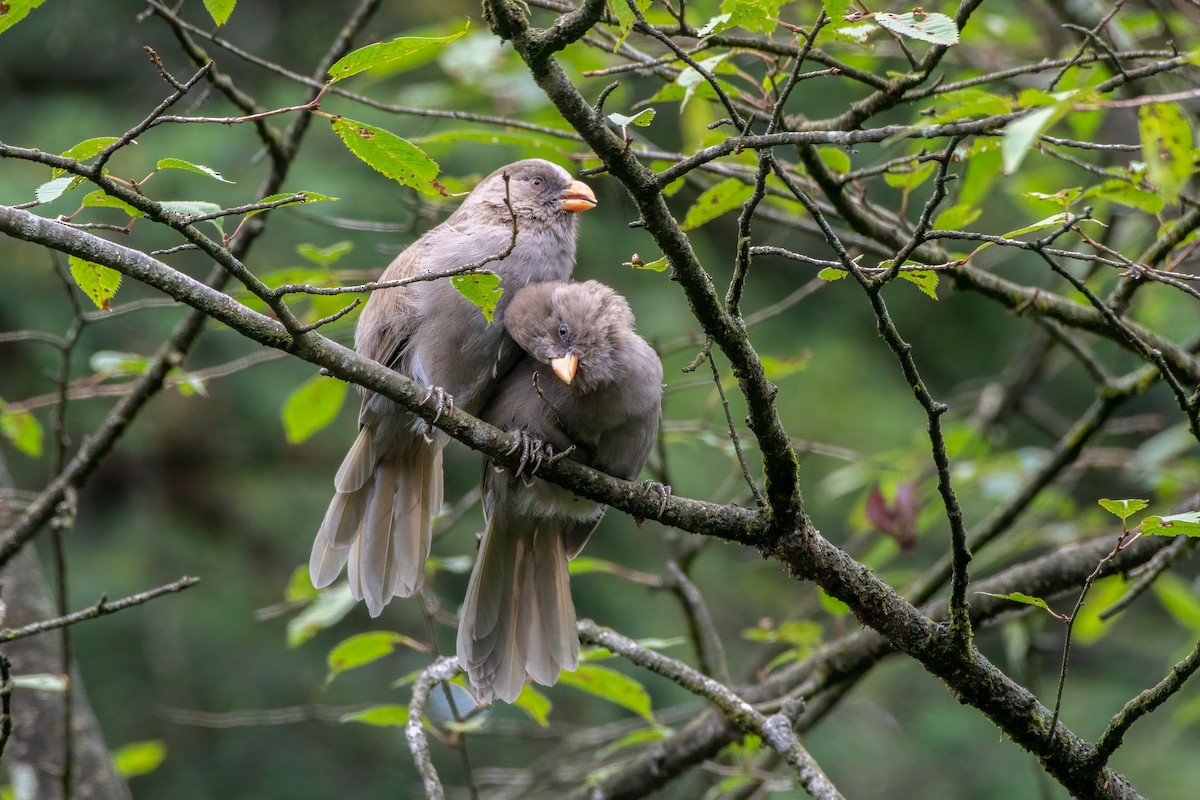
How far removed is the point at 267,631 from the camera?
28.1 ft

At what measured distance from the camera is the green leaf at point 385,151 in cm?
237

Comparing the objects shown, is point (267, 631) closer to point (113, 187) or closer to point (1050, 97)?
point (113, 187)

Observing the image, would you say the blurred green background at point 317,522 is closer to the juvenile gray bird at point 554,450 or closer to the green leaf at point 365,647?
the juvenile gray bird at point 554,450

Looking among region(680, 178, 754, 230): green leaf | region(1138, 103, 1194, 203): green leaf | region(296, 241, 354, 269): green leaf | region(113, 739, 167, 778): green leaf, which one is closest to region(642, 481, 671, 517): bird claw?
region(680, 178, 754, 230): green leaf

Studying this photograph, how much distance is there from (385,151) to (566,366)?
1224mm

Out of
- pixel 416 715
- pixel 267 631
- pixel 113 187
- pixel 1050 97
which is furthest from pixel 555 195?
pixel 267 631

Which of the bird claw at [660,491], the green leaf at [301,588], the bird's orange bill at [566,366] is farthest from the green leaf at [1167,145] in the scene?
the green leaf at [301,588]

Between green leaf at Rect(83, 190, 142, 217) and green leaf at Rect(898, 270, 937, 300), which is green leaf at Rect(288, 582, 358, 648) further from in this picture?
green leaf at Rect(898, 270, 937, 300)

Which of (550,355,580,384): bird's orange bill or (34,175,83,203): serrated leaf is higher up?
(550,355,580,384): bird's orange bill

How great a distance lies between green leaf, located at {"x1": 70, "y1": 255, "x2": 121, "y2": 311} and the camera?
253 cm

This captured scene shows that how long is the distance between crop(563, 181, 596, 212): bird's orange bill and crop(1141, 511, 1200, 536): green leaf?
8.39ft

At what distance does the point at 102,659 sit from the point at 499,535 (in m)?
5.38

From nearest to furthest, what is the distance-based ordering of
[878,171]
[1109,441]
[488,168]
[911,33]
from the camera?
[911,33] → [878,171] → [488,168] → [1109,441]

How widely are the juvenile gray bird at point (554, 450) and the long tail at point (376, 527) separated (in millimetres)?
296
